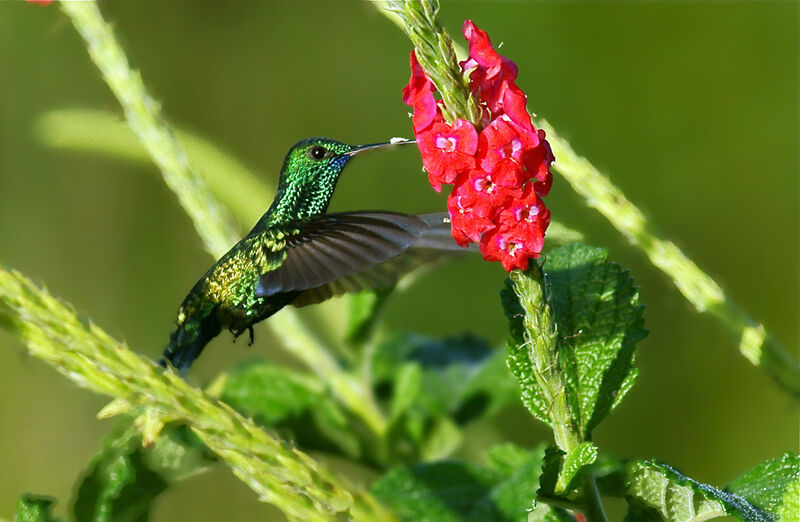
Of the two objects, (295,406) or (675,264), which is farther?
(295,406)

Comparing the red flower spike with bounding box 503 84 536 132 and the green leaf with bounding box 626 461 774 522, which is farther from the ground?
the red flower spike with bounding box 503 84 536 132

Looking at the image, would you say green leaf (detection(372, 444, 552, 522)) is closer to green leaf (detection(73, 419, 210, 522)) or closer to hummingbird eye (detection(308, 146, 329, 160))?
green leaf (detection(73, 419, 210, 522))

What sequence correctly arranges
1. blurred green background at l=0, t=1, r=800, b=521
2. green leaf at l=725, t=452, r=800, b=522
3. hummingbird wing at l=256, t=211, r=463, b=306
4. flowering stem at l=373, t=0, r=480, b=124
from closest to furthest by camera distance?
1. flowering stem at l=373, t=0, r=480, b=124
2. green leaf at l=725, t=452, r=800, b=522
3. hummingbird wing at l=256, t=211, r=463, b=306
4. blurred green background at l=0, t=1, r=800, b=521

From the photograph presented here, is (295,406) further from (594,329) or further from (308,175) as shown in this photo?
(594,329)

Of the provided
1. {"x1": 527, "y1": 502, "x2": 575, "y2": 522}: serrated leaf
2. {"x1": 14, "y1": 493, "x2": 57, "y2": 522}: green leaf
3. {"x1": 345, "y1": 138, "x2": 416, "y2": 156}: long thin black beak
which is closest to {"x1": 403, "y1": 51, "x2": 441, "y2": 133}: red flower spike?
{"x1": 345, "y1": 138, "x2": 416, "y2": 156}: long thin black beak

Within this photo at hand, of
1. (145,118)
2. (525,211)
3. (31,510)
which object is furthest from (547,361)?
(145,118)

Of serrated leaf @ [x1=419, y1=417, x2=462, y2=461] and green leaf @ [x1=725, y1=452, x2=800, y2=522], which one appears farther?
serrated leaf @ [x1=419, y1=417, x2=462, y2=461]

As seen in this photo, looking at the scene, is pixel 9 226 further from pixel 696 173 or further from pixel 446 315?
pixel 696 173

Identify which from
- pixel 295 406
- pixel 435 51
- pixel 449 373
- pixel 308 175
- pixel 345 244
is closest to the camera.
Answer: pixel 435 51
